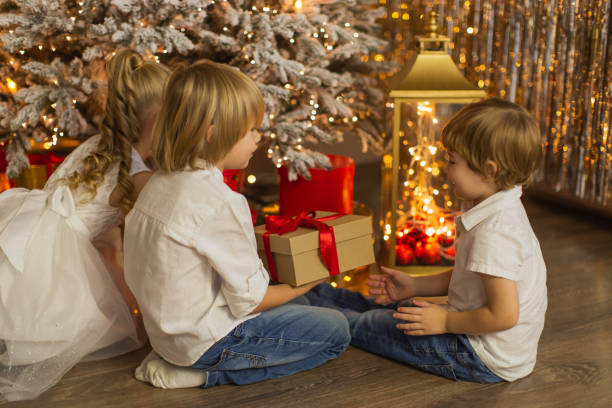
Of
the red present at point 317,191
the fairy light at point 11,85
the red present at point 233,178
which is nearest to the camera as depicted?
the fairy light at point 11,85

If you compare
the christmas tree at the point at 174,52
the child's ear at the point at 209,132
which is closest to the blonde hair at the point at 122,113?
the christmas tree at the point at 174,52

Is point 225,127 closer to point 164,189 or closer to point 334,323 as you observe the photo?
point 164,189

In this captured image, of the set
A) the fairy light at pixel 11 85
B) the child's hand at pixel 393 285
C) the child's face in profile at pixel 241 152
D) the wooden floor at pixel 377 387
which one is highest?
the fairy light at pixel 11 85

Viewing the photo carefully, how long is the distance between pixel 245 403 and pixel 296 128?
114 cm

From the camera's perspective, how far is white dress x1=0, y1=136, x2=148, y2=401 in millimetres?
1678

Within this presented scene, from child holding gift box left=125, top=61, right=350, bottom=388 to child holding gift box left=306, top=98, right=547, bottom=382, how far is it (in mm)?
383

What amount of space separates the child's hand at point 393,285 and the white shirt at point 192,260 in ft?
1.31

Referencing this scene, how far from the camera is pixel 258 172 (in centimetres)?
370

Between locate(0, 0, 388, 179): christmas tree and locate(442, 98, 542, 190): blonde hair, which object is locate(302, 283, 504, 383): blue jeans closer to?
locate(442, 98, 542, 190): blonde hair

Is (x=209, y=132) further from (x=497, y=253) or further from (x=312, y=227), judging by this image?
(x=497, y=253)

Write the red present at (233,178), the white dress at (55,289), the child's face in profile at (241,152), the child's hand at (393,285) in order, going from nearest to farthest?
1. the child's face in profile at (241,152)
2. the white dress at (55,289)
3. the child's hand at (393,285)
4. the red present at (233,178)

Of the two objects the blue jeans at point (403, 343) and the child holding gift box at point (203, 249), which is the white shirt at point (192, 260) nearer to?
the child holding gift box at point (203, 249)

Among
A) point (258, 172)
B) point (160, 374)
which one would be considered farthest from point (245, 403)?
point (258, 172)

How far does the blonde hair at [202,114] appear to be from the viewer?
1.48 m
